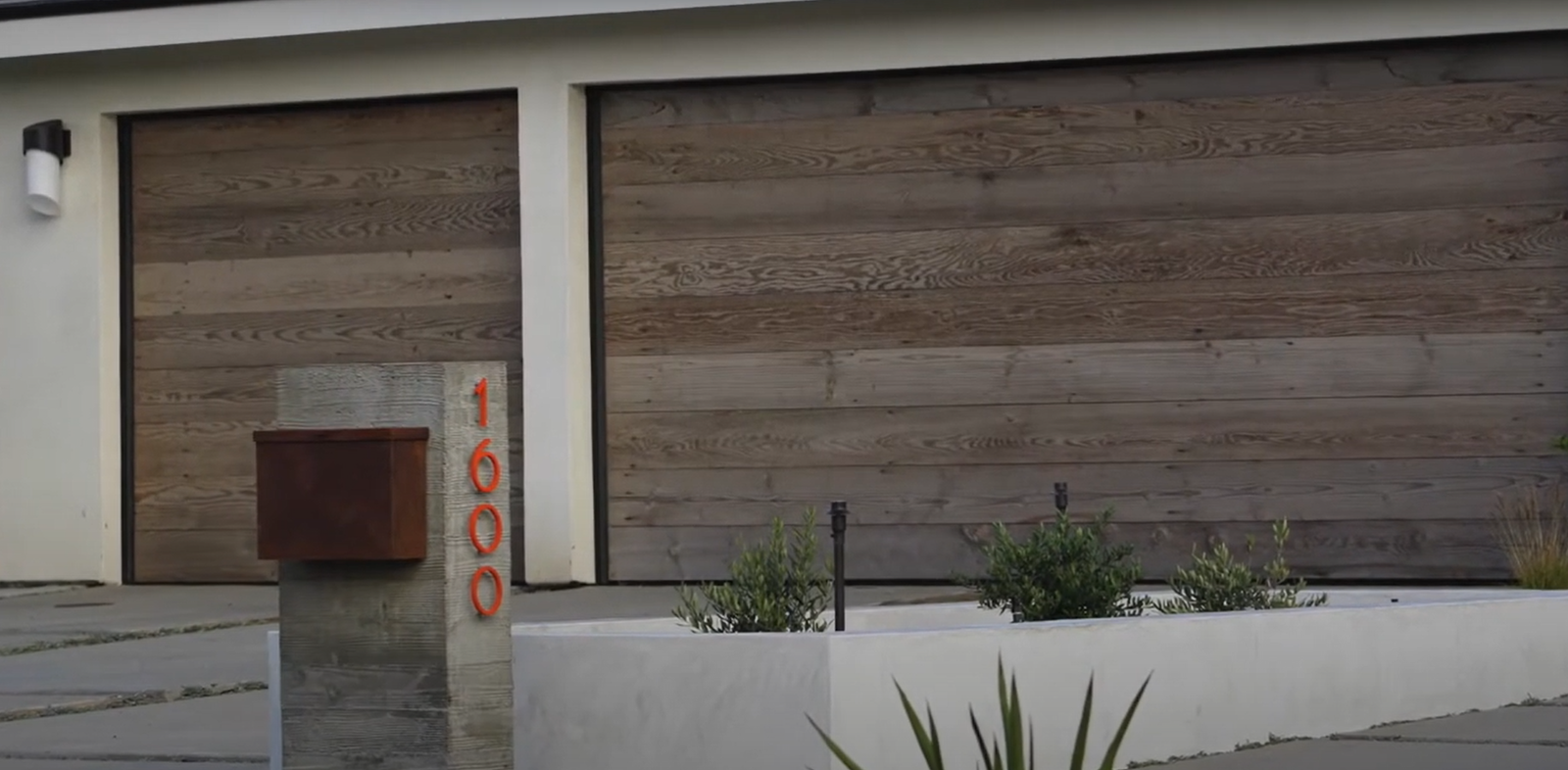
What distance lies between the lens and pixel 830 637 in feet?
16.3

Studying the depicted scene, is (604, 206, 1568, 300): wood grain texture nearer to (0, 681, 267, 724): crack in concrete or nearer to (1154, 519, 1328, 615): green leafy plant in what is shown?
(1154, 519, 1328, 615): green leafy plant

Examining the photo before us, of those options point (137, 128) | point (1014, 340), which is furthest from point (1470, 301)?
point (137, 128)

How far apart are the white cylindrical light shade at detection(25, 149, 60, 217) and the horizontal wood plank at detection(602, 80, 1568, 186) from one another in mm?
2860

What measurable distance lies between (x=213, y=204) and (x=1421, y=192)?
587 cm

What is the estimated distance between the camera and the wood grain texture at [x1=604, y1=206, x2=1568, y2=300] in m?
9.31

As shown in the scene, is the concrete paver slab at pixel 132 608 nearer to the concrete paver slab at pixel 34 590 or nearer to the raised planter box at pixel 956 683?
the concrete paver slab at pixel 34 590

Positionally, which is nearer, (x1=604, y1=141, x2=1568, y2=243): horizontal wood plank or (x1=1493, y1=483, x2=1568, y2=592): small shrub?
(x1=1493, y1=483, x2=1568, y2=592): small shrub

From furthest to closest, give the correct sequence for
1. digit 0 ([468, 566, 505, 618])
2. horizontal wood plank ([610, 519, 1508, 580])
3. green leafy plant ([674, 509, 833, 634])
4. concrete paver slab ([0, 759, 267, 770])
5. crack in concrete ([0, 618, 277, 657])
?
horizontal wood plank ([610, 519, 1508, 580]), crack in concrete ([0, 618, 277, 657]), green leafy plant ([674, 509, 833, 634]), concrete paver slab ([0, 759, 267, 770]), digit 0 ([468, 566, 505, 618])

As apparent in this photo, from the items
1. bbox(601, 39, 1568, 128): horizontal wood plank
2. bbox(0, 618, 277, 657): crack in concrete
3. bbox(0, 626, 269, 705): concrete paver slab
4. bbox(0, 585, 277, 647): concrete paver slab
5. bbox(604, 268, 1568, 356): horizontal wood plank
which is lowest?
bbox(0, 626, 269, 705): concrete paver slab

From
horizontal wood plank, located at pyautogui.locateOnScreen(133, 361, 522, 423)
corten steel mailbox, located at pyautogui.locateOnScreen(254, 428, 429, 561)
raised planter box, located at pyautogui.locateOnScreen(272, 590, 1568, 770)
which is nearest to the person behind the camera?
corten steel mailbox, located at pyautogui.locateOnScreen(254, 428, 429, 561)

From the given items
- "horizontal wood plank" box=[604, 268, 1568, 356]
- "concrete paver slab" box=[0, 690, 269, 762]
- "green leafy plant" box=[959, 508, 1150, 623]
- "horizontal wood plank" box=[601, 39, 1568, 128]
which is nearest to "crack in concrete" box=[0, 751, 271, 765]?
"concrete paver slab" box=[0, 690, 269, 762]

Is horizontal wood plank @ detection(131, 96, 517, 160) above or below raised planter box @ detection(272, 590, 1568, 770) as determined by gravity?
above

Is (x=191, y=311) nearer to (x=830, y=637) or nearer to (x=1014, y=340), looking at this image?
(x=1014, y=340)

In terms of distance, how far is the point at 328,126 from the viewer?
10.8 m
